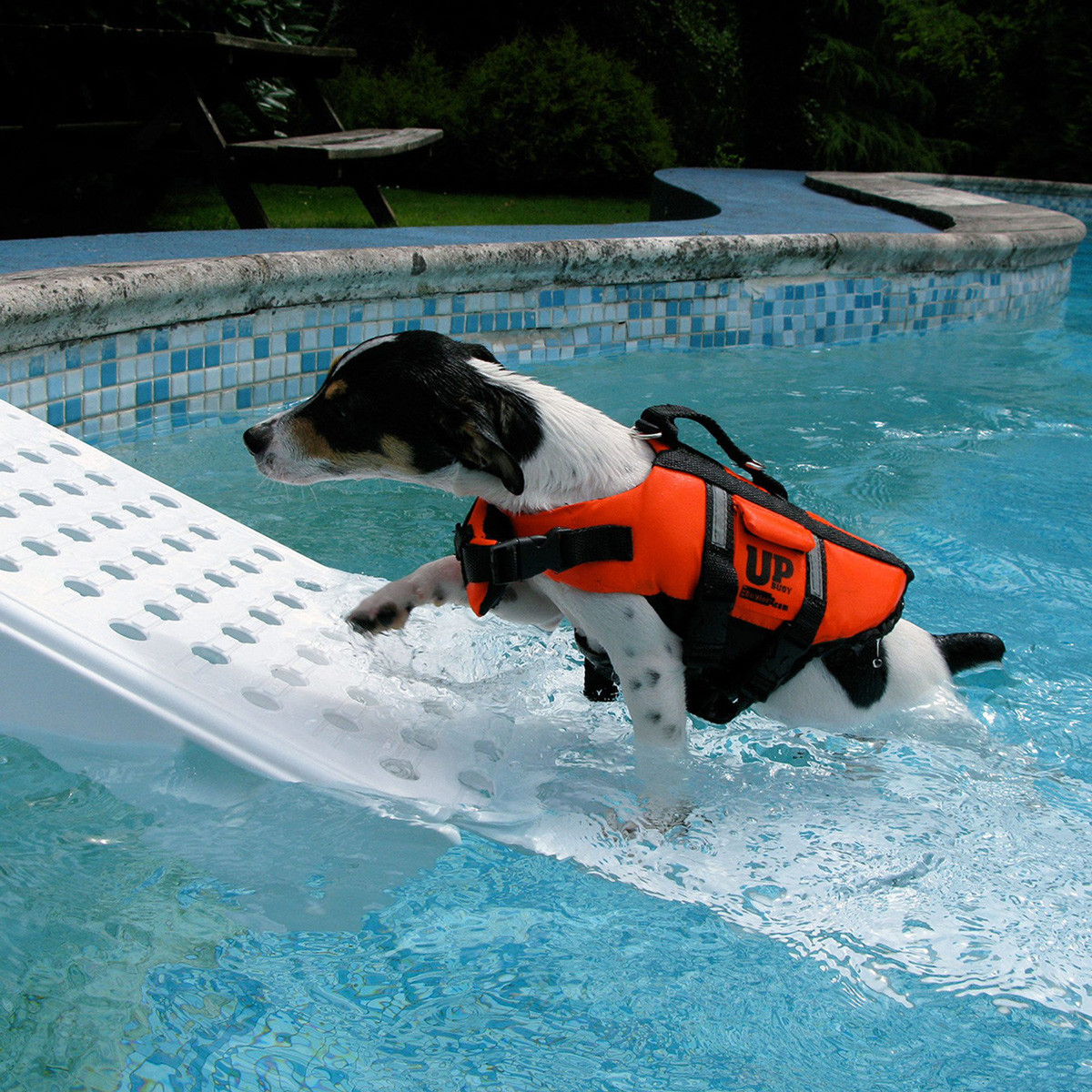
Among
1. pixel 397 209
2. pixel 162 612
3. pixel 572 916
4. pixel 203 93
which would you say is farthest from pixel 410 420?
pixel 397 209

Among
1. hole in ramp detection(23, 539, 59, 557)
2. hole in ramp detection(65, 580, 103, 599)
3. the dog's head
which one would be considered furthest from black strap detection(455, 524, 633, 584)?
hole in ramp detection(23, 539, 59, 557)

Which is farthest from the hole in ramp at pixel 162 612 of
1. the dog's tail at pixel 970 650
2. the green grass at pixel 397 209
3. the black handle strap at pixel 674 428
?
the green grass at pixel 397 209

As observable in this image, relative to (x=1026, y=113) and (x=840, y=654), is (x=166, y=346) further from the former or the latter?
(x=1026, y=113)

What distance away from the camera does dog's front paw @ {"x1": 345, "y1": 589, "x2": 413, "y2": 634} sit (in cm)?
252

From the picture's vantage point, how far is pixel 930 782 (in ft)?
8.71

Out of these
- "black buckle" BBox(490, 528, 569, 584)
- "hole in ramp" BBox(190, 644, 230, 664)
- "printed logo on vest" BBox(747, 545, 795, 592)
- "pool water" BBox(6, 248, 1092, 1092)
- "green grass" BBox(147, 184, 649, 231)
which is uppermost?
"green grass" BBox(147, 184, 649, 231)

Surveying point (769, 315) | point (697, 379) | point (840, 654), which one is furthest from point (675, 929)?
point (769, 315)

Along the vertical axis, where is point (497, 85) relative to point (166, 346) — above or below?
above

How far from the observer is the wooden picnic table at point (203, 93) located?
6574 mm

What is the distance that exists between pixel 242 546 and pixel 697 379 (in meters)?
3.50

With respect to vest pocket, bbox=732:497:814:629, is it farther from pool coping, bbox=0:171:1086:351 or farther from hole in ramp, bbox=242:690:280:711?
pool coping, bbox=0:171:1086:351

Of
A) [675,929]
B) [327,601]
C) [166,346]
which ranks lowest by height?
[675,929]

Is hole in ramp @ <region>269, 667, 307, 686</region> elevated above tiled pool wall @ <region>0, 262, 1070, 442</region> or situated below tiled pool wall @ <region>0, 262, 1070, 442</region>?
below

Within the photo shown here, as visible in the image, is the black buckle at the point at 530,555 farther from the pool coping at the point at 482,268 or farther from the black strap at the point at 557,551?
the pool coping at the point at 482,268
